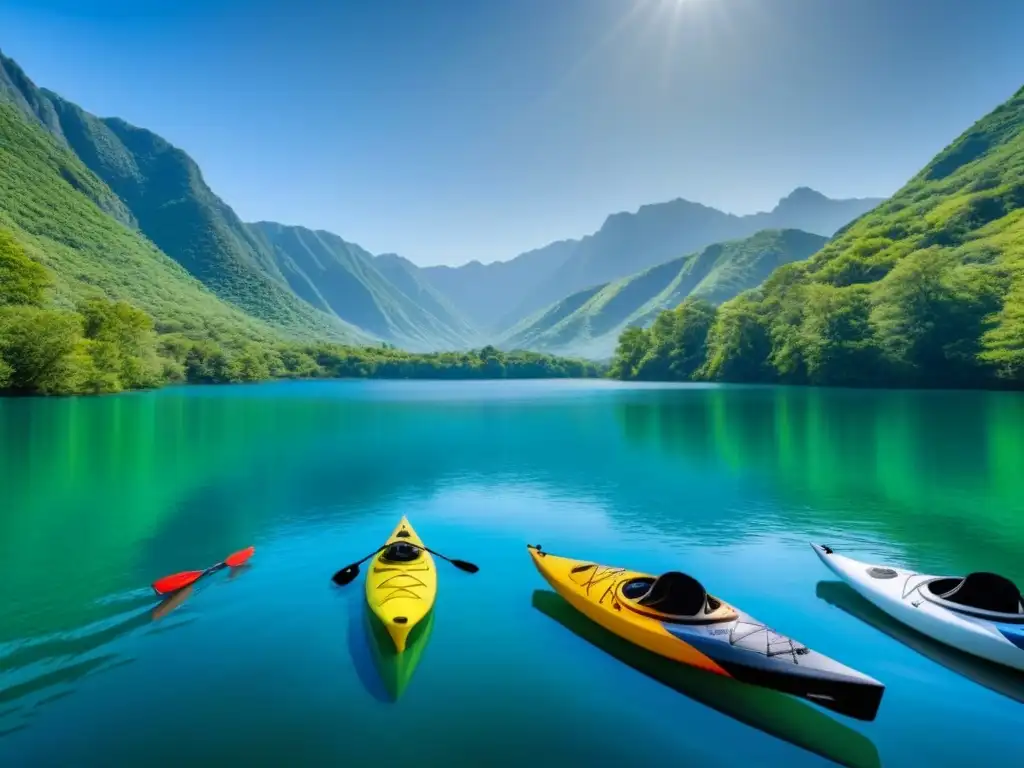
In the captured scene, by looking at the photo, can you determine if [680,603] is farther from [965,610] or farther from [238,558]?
[238,558]

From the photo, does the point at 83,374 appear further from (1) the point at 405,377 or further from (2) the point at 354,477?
(1) the point at 405,377

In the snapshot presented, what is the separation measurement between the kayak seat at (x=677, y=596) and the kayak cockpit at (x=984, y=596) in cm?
469

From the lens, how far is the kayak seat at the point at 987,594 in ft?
31.4

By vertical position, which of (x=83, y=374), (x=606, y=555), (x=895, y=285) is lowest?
(x=606, y=555)

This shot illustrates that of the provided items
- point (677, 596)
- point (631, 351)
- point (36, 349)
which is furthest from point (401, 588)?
point (631, 351)

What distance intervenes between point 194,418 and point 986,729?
183 feet

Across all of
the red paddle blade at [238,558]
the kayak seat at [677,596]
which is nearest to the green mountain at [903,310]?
the kayak seat at [677,596]

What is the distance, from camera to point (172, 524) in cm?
1869

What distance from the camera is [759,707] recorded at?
28.6ft

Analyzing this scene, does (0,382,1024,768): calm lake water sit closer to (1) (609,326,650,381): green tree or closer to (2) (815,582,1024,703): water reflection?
(2) (815,582,1024,703): water reflection

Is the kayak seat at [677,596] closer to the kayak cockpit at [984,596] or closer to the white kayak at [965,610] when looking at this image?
the white kayak at [965,610]

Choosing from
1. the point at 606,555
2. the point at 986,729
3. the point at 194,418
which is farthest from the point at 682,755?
the point at 194,418

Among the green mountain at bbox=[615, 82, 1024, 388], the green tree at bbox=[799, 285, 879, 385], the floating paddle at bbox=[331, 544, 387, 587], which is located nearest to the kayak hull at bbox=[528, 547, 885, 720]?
the floating paddle at bbox=[331, 544, 387, 587]

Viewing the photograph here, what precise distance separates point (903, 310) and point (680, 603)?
95271 mm
